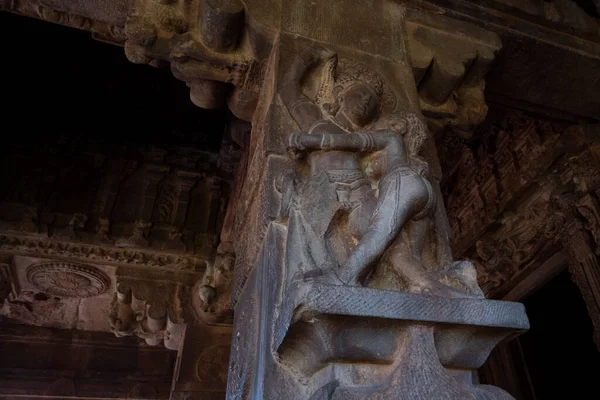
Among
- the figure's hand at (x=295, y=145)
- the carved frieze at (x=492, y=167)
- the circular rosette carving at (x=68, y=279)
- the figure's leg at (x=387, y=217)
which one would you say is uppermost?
the carved frieze at (x=492, y=167)

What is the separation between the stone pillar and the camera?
1.45 metres

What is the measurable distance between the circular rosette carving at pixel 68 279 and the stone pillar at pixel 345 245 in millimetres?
2975

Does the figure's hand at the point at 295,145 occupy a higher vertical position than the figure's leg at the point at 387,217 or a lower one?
higher

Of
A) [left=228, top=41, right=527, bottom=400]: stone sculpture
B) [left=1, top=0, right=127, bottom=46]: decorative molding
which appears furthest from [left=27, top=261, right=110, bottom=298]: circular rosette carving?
[left=228, top=41, right=527, bottom=400]: stone sculpture

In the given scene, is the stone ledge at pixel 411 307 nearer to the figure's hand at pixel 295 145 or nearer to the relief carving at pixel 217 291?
the figure's hand at pixel 295 145

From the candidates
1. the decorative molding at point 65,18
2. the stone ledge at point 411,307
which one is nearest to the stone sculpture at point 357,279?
the stone ledge at point 411,307

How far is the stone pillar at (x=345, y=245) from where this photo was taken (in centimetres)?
145

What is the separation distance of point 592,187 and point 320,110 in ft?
11.1

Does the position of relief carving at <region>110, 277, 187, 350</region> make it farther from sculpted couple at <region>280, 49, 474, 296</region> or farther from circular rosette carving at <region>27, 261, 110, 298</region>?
A: sculpted couple at <region>280, 49, 474, 296</region>

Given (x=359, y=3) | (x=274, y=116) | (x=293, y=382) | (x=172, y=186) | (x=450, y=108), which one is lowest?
(x=293, y=382)

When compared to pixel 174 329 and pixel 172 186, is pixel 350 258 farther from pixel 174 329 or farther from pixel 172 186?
pixel 172 186

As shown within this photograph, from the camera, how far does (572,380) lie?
261 inches

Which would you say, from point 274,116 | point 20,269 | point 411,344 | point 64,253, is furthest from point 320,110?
point 20,269

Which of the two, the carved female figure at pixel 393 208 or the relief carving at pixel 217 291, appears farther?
the relief carving at pixel 217 291
